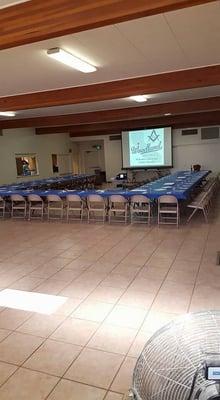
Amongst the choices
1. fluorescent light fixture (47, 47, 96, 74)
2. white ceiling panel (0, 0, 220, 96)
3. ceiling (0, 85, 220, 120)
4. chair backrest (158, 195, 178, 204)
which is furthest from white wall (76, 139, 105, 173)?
fluorescent light fixture (47, 47, 96, 74)

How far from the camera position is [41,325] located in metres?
2.93

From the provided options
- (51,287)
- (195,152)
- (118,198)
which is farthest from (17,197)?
(195,152)

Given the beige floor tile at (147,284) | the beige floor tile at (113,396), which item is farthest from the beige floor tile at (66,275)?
the beige floor tile at (113,396)

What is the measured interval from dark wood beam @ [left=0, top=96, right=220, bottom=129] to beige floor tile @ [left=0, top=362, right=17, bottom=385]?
742 cm

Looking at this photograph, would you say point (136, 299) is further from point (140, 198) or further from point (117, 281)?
point (140, 198)

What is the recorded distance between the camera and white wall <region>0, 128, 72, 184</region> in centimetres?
1213

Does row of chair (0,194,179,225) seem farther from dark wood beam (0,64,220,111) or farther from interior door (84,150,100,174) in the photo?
interior door (84,150,100,174)

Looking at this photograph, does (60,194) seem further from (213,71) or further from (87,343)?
(87,343)

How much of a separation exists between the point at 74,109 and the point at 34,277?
6.01 meters

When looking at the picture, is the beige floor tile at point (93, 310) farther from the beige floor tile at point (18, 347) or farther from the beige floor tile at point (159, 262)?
the beige floor tile at point (159, 262)

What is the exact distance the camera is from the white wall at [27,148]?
12.1 metres

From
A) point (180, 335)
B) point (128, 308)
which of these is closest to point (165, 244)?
point (128, 308)

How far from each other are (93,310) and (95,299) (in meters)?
0.24

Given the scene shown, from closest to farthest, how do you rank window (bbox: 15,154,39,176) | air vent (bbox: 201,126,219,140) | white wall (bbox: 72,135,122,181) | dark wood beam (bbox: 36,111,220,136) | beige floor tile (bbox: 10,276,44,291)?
beige floor tile (bbox: 10,276,44,291), dark wood beam (bbox: 36,111,220,136), window (bbox: 15,154,39,176), air vent (bbox: 201,126,219,140), white wall (bbox: 72,135,122,181)
